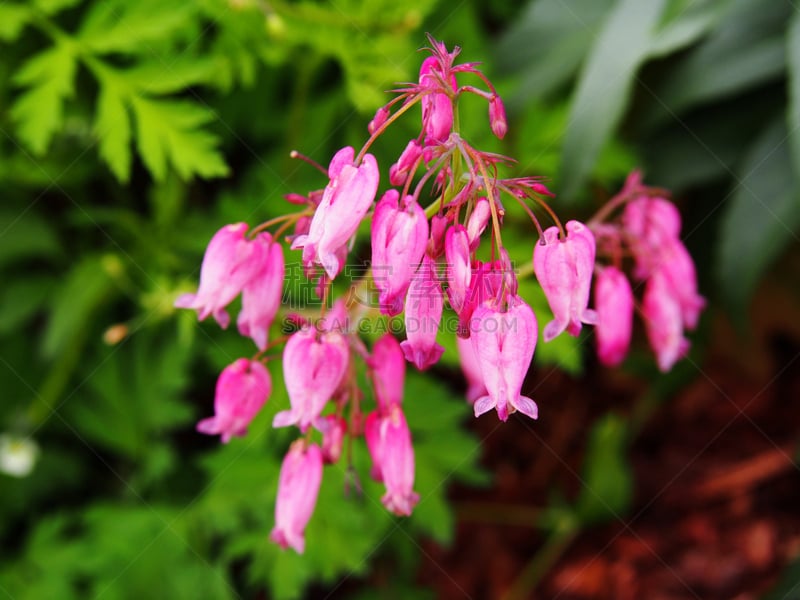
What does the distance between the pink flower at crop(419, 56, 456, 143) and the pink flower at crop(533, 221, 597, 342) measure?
25 cm

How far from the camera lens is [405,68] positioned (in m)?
2.48

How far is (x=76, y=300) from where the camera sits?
2613 millimetres

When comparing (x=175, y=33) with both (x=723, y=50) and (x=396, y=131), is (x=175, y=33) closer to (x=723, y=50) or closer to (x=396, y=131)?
(x=396, y=131)

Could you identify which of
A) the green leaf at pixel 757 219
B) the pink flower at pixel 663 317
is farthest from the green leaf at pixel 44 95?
the green leaf at pixel 757 219

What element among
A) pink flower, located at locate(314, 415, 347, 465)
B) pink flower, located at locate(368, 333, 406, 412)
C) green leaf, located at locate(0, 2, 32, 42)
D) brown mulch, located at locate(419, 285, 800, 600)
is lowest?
brown mulch, located at locate(419, 285, 800, 600)

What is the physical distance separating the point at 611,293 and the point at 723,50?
1363 mm

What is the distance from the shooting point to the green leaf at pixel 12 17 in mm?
2205

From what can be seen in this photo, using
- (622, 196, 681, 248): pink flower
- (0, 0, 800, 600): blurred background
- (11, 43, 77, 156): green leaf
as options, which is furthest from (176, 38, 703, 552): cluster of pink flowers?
(11, 43, 77, 156): green leaf

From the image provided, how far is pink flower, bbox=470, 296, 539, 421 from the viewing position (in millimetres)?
1232

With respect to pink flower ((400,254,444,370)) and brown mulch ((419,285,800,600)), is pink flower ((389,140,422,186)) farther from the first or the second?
brown mulch ((419,285,800,600))

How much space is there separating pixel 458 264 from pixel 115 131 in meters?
1.33

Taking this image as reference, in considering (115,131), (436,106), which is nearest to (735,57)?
(436,106)

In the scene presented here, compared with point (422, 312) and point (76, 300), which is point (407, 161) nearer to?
point (422, 312)

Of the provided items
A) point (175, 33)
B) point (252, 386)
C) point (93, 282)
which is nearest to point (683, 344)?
point (252, 386)
